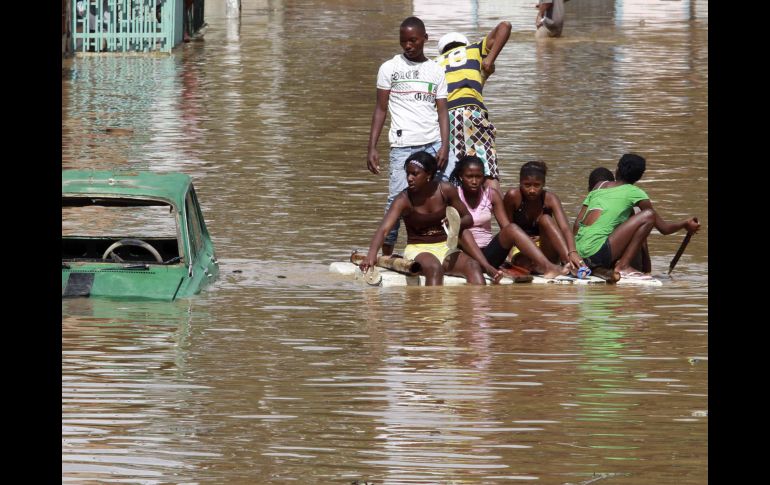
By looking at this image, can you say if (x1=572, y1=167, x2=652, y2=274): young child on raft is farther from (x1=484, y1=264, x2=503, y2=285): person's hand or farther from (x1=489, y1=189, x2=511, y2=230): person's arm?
(x1=484, y1=264, x2=503, y2=285): person's hand

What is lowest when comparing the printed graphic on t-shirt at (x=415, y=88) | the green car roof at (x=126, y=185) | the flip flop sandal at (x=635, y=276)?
the flip flop sandal at (x=635, y=276)

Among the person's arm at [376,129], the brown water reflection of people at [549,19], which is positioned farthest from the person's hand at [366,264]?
the brown water reflection of people at [549,19]

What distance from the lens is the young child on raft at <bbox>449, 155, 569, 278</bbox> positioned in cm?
1217

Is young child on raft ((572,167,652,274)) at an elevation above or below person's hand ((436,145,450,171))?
below

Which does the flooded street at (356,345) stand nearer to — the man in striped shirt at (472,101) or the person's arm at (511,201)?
the person's arm at (511,201)

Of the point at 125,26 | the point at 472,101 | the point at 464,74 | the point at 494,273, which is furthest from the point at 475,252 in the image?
the point at 125,26

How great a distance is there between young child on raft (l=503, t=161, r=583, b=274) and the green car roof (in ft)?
8.20

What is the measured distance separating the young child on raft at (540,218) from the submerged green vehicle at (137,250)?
2252 millimetres

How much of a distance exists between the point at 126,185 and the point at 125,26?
19.3 metres

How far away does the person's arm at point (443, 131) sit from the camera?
40.2ft

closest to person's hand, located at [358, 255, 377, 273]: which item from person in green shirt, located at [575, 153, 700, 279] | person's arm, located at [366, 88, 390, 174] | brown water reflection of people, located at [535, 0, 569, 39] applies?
person's arm, located at [366, 88, 390, 174]

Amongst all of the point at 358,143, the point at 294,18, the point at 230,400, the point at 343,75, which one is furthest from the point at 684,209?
the point at 294,18

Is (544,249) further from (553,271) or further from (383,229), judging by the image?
(383,229)
